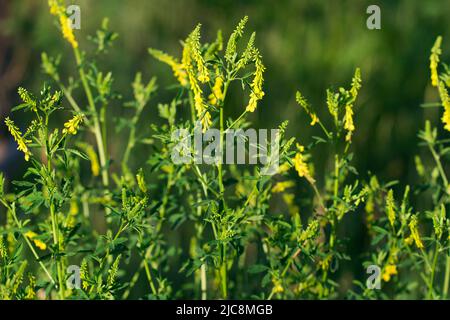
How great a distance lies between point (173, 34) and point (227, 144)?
6.49ft

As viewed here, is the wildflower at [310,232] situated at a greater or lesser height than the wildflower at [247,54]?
lesser

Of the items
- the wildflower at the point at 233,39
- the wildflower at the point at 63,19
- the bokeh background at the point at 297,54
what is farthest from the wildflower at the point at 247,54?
the bokeh background at the point at 297,54

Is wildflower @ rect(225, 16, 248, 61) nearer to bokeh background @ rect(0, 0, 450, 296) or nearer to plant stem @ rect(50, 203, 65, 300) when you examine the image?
plant stem @ rect(50, 203, 65, 300)

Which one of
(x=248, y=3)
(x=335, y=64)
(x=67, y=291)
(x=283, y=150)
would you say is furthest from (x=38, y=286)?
(x=248, y=3)

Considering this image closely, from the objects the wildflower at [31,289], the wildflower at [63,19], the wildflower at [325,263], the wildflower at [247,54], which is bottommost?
the wildflower at [31,289]

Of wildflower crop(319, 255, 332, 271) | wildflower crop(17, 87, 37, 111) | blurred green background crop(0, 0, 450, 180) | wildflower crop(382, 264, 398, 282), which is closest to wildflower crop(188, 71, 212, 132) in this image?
wildflower crop(17, 87, 37, 111)

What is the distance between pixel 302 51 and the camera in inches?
155

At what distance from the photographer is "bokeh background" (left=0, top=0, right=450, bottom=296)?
359cm

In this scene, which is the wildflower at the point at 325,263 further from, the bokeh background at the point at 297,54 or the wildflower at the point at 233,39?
the bokeh background at the point at 297,54

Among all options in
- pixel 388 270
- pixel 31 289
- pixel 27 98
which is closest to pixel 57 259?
pixel 31 289

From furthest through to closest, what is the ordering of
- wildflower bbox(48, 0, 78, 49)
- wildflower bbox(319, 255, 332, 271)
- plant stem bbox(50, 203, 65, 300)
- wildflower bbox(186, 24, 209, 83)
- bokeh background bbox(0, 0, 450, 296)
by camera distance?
bokeh background bbox(0, 0, 450, 296)
wildflower bbox(48, 0, 78, 49)
wildflower bbox(319, 255, 332, 271)
plant stem bbox(50, 203, 65, 300)
wildflower bbox(186, 24, 209, 83)

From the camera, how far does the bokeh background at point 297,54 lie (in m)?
3.59

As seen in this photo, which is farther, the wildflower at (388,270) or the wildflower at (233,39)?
the wildflower at (388,270)

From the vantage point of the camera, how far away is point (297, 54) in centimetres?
392
